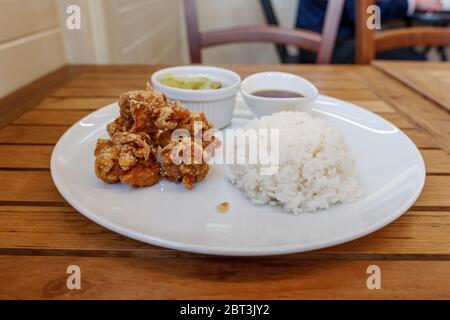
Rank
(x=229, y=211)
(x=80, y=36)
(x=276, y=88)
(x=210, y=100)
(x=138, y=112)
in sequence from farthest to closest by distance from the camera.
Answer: (x=80, y=36), (x=276, y=88), (x=210, y=100), (x=138, y=112), (x=229, y=211)

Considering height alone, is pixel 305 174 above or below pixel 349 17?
below

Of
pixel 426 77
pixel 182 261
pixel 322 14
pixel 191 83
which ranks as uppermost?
pixel 322 14

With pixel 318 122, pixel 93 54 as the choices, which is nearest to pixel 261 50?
pixel 93 54

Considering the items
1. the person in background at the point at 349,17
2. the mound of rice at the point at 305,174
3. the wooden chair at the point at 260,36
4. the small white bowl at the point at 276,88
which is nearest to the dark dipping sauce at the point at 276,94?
the small white bowl at the point at 276,88

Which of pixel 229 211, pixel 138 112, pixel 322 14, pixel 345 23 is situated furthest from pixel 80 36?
pixel 345 23

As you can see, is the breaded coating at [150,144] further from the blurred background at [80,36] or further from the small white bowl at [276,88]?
the blurred background at [80,36]

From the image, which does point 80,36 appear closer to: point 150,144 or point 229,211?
point 150,144

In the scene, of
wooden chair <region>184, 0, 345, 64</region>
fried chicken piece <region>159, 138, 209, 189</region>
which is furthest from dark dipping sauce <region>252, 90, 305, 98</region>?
wooden chair <region>184, 0, 345, 64</region>
